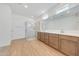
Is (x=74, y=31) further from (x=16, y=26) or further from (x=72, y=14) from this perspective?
(x=16, y=26)

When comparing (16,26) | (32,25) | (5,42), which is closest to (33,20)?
(32,25)

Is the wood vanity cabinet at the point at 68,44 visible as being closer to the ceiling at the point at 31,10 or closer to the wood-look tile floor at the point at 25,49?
the wood-look tile floor at the point at 25,49

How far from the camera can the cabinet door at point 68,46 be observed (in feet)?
11.2

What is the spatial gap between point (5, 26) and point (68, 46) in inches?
75.4

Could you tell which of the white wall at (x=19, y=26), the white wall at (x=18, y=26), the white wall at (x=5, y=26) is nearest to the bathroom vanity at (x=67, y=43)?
the white wall at (x=19, y=26)

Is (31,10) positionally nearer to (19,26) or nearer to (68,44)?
(19,26)

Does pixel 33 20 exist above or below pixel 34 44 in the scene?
above

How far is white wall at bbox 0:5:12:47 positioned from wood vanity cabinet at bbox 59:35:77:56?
66.9 inches

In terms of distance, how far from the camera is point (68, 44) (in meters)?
3.69

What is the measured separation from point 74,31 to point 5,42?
2.03 meters

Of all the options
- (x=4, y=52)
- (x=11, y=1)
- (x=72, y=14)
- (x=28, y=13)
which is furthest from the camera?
(x=72, y=14)

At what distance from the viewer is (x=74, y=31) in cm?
370

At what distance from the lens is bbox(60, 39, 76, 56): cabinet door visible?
3410mm

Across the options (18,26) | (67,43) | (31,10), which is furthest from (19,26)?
(67,43)
